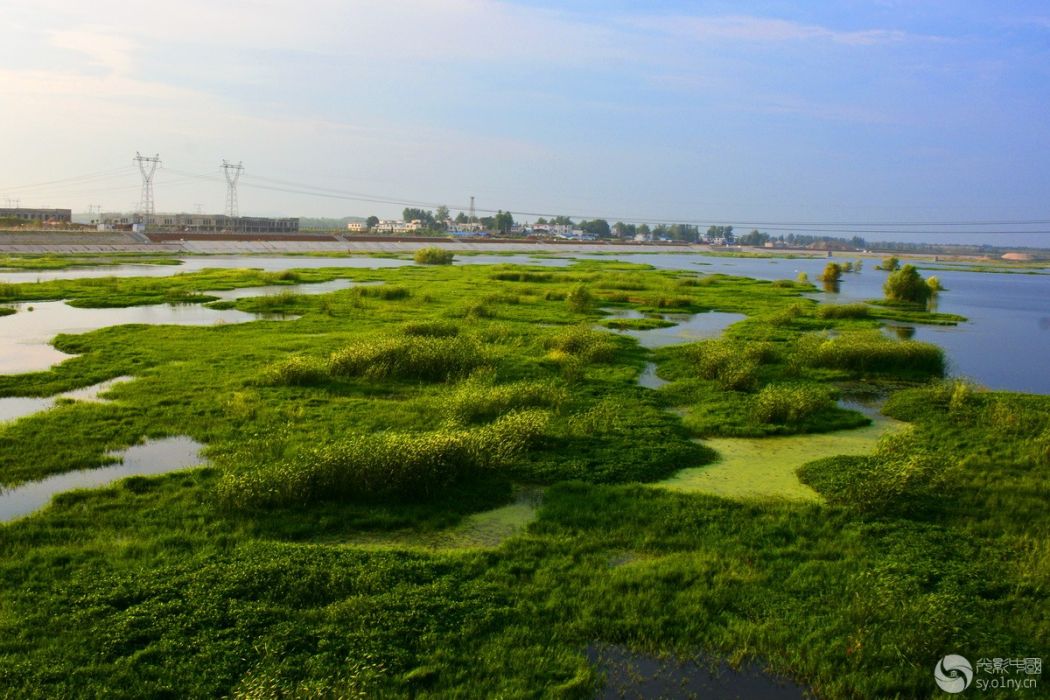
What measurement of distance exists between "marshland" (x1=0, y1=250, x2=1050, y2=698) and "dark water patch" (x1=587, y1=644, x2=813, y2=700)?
5 centimetres

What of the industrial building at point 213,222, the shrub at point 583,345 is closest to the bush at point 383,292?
the shrub at point 583,345

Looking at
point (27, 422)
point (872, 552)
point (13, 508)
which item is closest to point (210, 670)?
point (13, 508)

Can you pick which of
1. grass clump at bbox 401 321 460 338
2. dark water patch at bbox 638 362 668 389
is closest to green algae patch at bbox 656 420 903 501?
dark water patch at bbox 638 362 668 389

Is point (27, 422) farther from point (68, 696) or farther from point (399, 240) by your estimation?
point (399, 240)

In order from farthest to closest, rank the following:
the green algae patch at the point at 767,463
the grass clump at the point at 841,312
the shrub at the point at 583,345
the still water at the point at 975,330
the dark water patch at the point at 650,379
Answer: the grass clump at the point at 841,312 < the still water at the point at 975,330 < the shrub at the point at 583,345 < the dark water patch at the point at 650,379 < the green algae patch at the point at 767,463

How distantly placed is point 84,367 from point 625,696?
1506cm

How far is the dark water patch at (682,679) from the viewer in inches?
233

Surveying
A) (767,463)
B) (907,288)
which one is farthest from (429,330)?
(907,288)

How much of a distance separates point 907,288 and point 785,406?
1189 inches

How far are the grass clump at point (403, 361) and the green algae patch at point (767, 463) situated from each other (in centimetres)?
622

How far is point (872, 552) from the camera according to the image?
819 centimetres

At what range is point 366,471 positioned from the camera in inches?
368

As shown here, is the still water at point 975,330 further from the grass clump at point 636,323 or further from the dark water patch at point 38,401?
the grass clump at point 636,323

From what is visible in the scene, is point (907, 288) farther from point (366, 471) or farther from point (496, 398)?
point (366, 471)
